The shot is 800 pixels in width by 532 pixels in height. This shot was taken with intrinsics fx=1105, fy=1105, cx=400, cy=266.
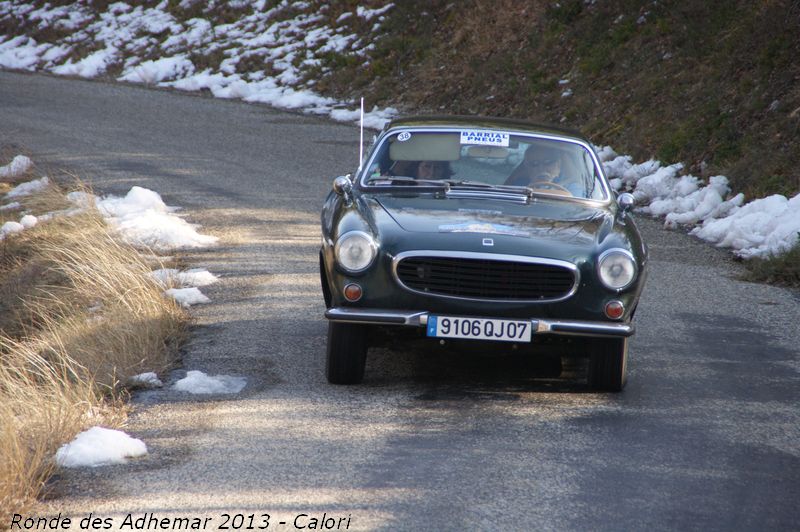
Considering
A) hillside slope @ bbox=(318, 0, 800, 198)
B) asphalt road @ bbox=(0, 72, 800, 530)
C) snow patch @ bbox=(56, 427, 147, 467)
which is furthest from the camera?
hillside slope @ bbox=(318, 0, 800, 198)

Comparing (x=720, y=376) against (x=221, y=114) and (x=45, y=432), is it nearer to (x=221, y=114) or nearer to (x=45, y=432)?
(x=45, y=432)

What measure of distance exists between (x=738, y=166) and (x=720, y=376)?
6937 mm

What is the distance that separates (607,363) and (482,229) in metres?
1.03

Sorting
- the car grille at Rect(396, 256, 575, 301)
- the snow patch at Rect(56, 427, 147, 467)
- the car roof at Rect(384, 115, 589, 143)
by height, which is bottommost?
the snow patch at Rect(56, 427, 147, 467)

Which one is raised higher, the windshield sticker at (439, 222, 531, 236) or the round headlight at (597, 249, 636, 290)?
the windshield sticker at (439, 222, 531, 236)

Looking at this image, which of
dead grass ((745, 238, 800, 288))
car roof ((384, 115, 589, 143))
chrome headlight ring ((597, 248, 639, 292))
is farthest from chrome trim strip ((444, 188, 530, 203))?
dead grass ((745, 238, 800, 288))

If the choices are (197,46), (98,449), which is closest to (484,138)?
(98,449)

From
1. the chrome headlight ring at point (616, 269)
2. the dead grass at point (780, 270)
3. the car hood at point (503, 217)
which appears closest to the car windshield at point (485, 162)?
the car hood at point (503, 217)

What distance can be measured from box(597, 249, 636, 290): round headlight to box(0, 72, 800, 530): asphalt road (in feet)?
2.29

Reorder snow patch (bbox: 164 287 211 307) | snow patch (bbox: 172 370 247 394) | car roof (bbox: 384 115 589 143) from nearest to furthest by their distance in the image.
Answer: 1. snow patch (bbox: 172 370 247 394)
2. car roof (bbox: 384 115 589 143)
3. snow patch (bbox: 164 287 211 307)

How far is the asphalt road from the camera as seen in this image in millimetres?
4570

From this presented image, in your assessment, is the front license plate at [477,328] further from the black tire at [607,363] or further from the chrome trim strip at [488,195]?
the chrome trim strip at [488,195]

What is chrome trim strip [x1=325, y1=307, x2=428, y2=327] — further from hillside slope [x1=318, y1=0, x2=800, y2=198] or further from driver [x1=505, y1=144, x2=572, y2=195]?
hillside slope [x1=318, y1=0, x2=800, y2=198]

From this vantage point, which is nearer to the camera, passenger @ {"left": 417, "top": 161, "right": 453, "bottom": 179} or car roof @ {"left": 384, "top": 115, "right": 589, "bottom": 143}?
passenger @ {"left": 417, "top": 161, "right": 453, "bottom": 179}
